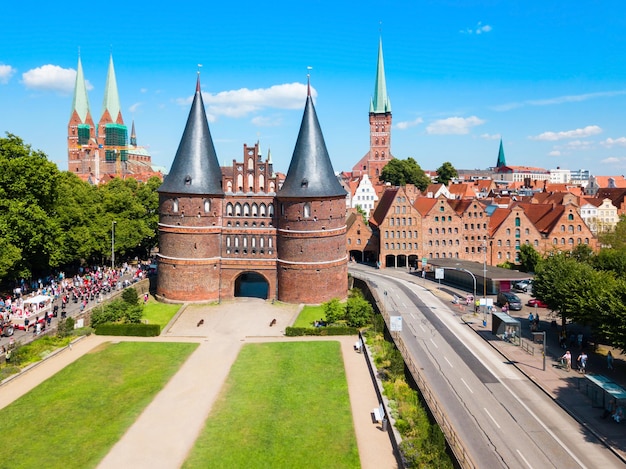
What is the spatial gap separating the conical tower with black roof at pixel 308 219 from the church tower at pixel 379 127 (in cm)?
10261

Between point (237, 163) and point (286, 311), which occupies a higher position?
point (237, 163)

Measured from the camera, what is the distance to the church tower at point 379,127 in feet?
515

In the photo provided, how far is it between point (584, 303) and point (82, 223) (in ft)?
174

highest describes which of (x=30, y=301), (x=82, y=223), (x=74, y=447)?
(x=82, y=223)

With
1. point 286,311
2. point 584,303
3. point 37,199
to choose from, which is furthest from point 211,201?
point 584,303

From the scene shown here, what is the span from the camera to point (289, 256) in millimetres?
52469

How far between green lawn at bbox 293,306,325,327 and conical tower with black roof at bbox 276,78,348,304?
1.34m

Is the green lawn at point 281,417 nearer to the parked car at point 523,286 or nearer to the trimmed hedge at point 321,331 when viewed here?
the trimmed hedge at point 321,331

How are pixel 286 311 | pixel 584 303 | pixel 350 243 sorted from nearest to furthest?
pixel 584 303
pixel 286 311
pixel 350 243

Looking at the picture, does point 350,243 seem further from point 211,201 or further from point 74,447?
point 74,447

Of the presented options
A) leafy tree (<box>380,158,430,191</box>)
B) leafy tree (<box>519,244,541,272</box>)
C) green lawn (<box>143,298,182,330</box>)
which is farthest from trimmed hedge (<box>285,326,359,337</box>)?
leafy tree (<box>380,158,430,191</box>)

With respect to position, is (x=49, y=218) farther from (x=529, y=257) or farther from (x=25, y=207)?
(x=529, y=257)

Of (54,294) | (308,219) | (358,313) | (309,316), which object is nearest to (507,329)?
(358,313)

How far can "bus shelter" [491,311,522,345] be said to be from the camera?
3972 centimetres
